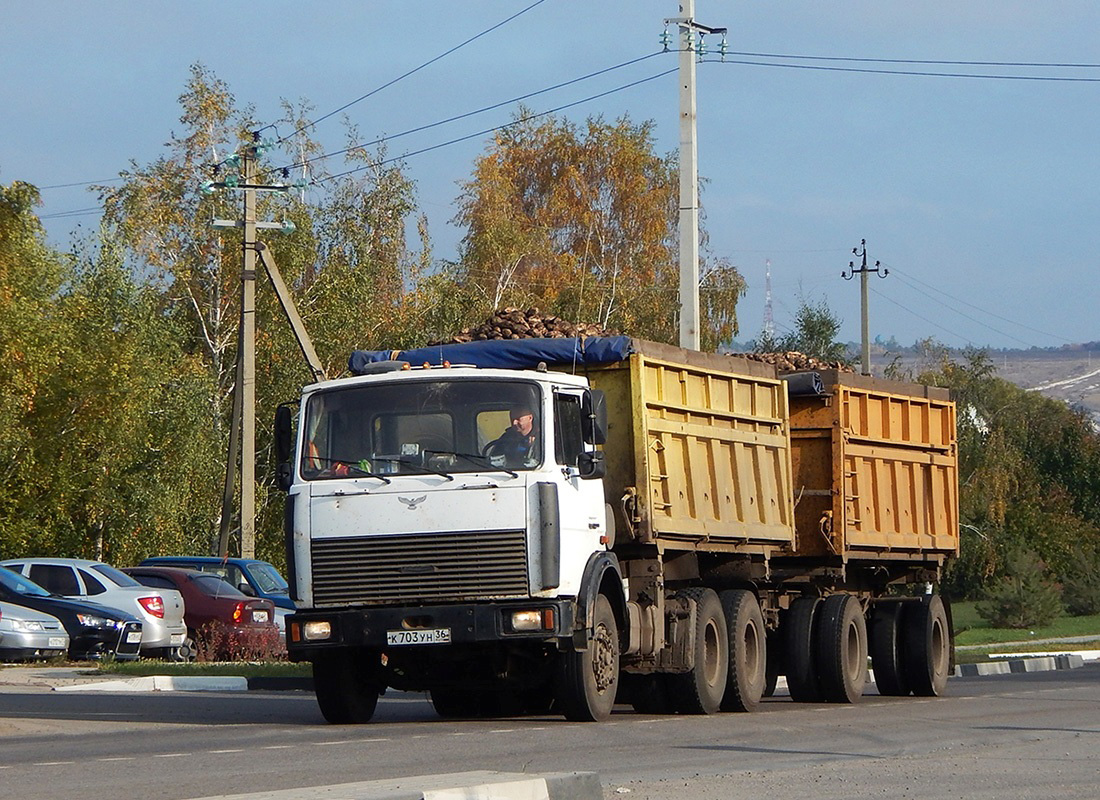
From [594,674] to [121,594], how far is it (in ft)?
43.8

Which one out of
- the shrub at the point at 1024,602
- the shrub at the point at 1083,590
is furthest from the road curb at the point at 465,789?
the shrub at the point at 1083,590

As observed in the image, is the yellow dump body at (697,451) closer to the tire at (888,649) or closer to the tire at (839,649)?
the tire at (839,649)

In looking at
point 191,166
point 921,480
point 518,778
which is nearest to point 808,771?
point 518,778

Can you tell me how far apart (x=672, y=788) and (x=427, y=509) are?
4.36 metres

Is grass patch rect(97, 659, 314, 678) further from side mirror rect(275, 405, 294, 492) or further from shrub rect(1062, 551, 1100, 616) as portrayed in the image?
shrub rect(1062, 551, 1100, 616)

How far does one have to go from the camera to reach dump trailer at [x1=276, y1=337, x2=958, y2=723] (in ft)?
45.8

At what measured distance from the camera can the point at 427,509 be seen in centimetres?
1395

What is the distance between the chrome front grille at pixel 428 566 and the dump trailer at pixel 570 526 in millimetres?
15

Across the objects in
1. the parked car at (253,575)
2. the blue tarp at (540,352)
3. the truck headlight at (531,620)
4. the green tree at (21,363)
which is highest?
the green tree at (21,363)

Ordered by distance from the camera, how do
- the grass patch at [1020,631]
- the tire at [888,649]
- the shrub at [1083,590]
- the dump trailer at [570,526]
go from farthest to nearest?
the shrub at [1083,590]
the grass patch at [1020,631]
the tire at [888,649]
the dump trailer at [570,526]

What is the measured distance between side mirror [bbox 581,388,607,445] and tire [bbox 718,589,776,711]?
332 centimetres

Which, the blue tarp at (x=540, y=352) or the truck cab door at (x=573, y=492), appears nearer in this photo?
the truck cab door at (x=573, y=492)

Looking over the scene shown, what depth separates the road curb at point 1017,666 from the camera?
27.8 meters

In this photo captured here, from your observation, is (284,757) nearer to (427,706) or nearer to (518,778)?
(518,778)
